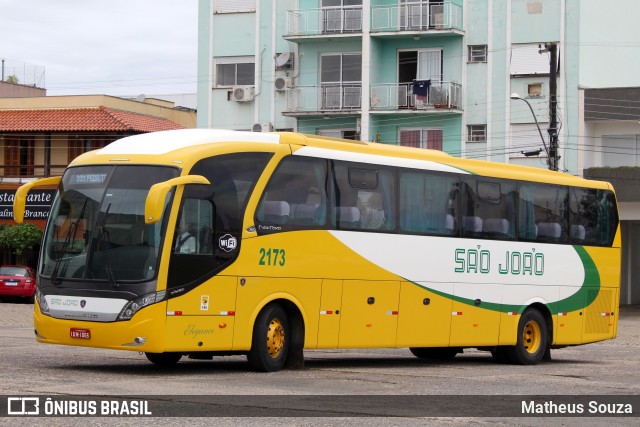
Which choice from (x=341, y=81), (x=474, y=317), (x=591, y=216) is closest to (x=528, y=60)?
(x=341, y=81)

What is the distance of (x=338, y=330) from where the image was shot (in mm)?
19016

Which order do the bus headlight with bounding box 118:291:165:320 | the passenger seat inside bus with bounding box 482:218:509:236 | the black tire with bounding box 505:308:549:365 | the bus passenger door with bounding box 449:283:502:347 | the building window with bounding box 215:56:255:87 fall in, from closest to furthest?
the bus headlight with bounding box 118:291:165:320 < the bus passenger door with bounding box 449:283:502:347 < the passenger seat inside bus with bounding box 482:218:509:236 < the black tire with bounding box 505:308:549:365 < the building window with bounding box 215:56:255:87

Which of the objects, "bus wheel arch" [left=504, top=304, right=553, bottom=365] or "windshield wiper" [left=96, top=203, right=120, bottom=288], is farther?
"bus wheel arch" [left=504, top=304, right=553, bottom=365]

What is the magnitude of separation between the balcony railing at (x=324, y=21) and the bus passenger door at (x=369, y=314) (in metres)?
30.5

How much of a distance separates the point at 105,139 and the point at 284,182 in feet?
132

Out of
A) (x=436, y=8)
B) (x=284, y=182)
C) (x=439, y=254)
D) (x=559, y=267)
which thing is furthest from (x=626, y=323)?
(x=284, y=182)

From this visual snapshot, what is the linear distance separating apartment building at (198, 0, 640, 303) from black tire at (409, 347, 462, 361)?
2257 cm

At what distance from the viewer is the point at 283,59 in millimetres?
50688

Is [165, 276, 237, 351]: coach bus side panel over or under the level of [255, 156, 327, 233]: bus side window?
under

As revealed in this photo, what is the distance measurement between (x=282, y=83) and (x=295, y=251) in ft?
109

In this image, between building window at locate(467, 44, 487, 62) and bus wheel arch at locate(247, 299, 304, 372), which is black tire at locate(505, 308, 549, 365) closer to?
bus wheel arch at locate(247, 299, 304, 372)

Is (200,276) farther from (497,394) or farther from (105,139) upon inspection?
(105,139)

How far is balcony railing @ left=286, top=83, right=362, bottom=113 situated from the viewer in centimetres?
4959

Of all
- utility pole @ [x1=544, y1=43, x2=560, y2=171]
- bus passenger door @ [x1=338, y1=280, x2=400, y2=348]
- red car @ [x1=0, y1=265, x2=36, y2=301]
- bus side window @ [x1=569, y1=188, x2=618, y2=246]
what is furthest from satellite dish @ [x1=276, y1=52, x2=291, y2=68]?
bus passenger door @ [x1=338, y1=280, x2=400, y2=348]
